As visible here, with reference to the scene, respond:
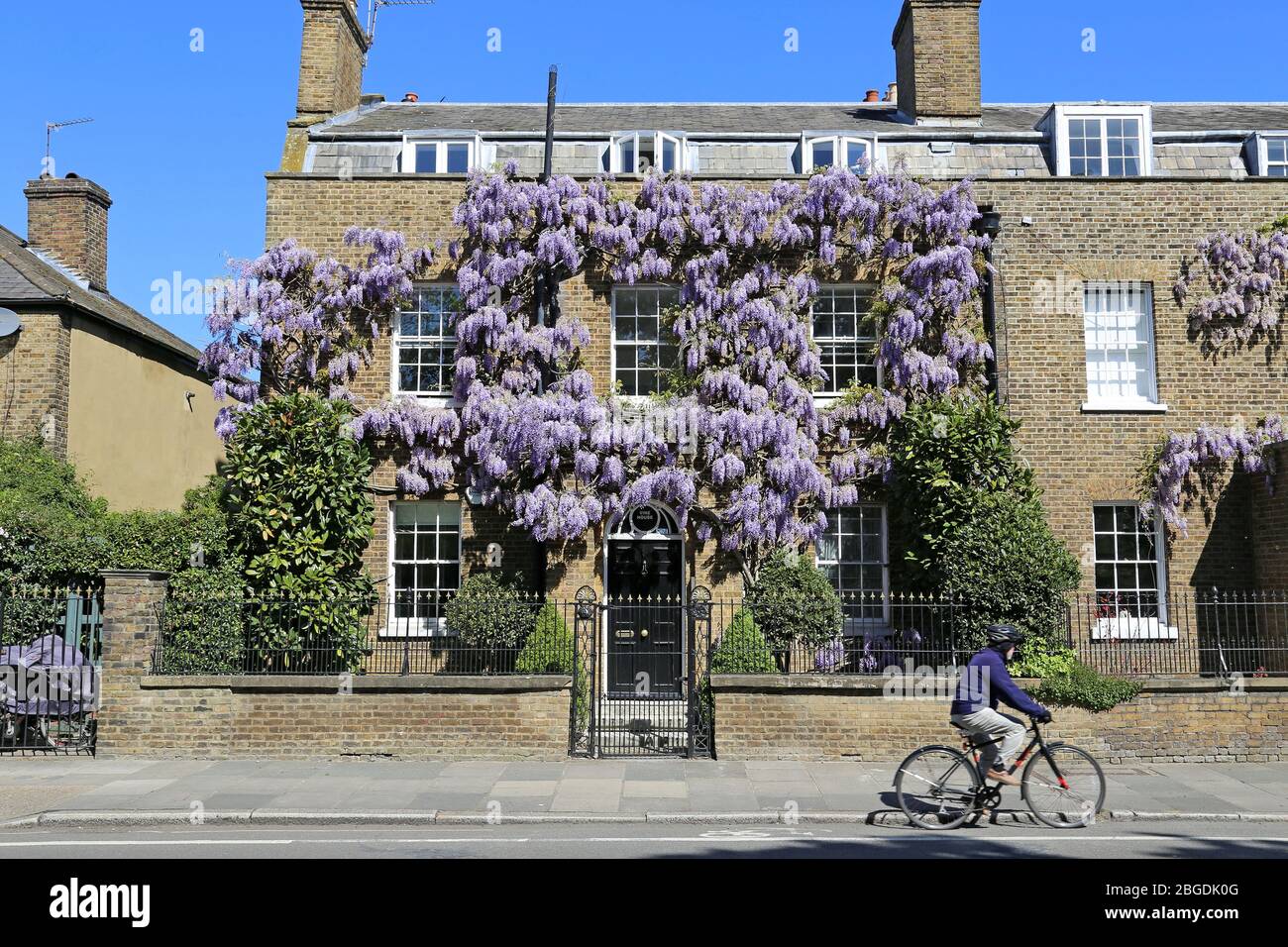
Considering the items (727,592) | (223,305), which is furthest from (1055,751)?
(223,305)

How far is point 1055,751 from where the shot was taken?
31.4 feet

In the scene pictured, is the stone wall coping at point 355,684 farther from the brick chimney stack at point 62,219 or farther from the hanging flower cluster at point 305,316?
the brick chimney stack at point 62,219

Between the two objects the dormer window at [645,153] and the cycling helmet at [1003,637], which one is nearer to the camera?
the cycling helmet at [1003,637]

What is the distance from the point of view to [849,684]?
521 inches

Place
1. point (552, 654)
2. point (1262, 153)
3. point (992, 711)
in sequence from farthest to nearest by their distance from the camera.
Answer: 1. point (1262, 153)
2. point (552, 654)
3. point (992, 711)

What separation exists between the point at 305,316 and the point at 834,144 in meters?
9.49

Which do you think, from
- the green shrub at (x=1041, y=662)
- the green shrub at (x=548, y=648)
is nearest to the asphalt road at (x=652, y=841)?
the green shrub at (x=1041, y=662)

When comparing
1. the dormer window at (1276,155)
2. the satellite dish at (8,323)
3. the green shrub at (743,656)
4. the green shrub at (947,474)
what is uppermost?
the dormer window at (1276,155)

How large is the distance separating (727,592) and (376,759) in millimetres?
6143

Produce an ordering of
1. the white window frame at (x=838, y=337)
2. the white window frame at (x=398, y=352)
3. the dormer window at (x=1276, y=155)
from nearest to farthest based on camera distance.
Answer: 1. the white window frame at (x=838, y=337)
2. the white window frame at (x=398, y=352)
3. the dormer window at (x=1276, y=155)

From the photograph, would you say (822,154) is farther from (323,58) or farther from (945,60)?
(323,58)

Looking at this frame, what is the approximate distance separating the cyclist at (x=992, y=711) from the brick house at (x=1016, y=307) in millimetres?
7320

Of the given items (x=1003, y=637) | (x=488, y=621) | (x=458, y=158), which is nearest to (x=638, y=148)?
(x=458, y=158)

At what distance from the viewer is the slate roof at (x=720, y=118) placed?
65.0ft
